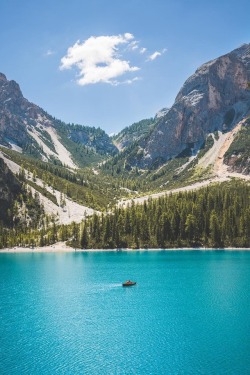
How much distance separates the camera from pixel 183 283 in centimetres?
10050

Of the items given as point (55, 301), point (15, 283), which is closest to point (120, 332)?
point (55, 301)

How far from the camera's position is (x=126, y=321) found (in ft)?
222

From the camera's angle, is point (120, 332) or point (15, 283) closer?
point (120, 332)

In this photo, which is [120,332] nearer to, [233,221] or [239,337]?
[239,337]

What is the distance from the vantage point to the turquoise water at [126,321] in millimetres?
48719

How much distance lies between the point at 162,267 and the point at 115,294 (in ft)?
143

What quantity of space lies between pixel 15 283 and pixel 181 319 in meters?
Result: 54.4

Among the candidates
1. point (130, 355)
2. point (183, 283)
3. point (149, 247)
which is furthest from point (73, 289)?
point (149, 247)

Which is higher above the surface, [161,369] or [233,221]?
[233,221]

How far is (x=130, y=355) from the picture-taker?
51656 mm

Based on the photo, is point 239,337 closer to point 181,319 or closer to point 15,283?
point 181,319

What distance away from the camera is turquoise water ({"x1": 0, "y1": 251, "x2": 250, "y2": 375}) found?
48.7 meters

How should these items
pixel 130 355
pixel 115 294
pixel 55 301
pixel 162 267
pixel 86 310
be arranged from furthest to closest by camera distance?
pixel 162 267, pixel 115 294, pixel 55 301, pixel 86 310, pixel 130 355

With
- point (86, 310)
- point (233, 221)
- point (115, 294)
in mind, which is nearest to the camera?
point (86, 310)
